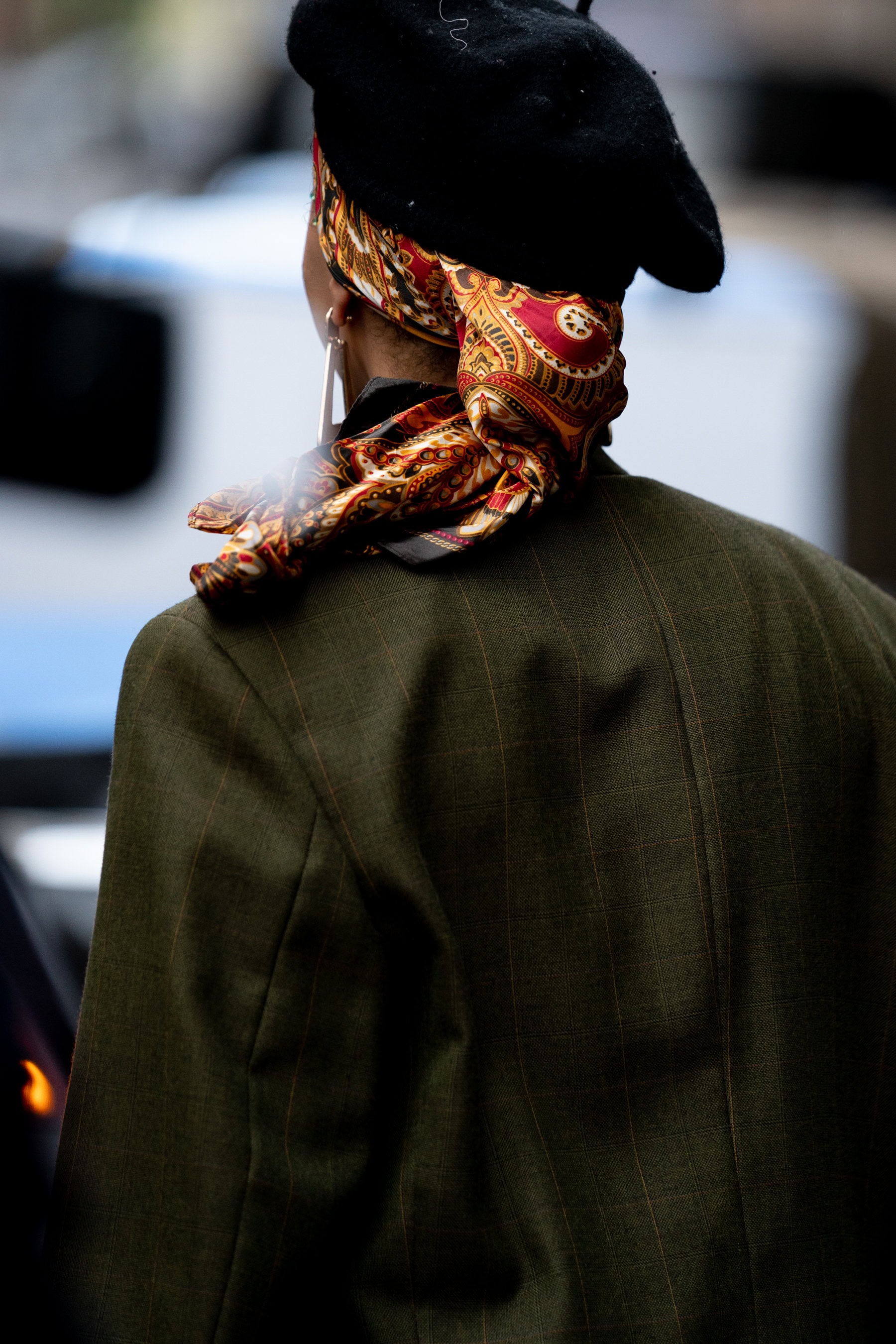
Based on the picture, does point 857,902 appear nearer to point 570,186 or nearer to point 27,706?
point 570,186

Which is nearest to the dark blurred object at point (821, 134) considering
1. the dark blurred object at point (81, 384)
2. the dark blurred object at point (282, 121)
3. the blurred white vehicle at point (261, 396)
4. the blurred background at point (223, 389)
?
the blurred background at point (223, 389)

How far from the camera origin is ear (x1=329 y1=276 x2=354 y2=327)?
118 cm

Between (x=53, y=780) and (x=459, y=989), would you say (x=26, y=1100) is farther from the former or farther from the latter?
(x=53, y=780)

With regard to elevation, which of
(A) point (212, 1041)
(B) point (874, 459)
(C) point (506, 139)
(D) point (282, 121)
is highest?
(C) point (506, 139)

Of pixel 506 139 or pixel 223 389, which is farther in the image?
pixel 223 389

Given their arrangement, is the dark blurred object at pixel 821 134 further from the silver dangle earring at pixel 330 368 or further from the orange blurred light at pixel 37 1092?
the orange blurred light at pixel 37 1092

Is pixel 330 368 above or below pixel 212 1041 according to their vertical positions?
above

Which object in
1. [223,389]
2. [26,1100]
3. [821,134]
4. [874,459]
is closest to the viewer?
[26,1100]

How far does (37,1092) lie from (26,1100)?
2.4 inches

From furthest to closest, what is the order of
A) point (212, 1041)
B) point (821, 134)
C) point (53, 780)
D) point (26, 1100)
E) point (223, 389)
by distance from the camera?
point (821, 134)
point (223, 389)
point (53, 780)
point (26, 1100)
point (212, 1041)

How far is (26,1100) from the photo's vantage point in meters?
1.17

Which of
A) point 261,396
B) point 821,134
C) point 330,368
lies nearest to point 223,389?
point 261,396

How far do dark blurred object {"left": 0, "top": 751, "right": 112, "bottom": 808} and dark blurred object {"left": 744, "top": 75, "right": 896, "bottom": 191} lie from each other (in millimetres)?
3579

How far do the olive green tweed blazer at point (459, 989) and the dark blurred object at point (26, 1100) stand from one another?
42 mm
